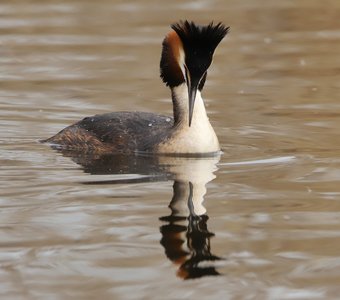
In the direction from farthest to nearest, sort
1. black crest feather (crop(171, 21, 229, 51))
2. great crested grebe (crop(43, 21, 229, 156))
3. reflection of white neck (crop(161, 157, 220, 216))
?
1. great crested grebe (crop(43, 21, 229, 156))
2. black crest feather (crop(171, 21, 229, 51))
3. reflection of white neck (crop(161, 157, 220, 216))

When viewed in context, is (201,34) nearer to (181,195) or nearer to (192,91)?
(192,91)

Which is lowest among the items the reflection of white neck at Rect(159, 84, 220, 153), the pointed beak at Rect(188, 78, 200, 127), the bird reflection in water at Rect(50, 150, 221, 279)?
the bird reflection in water at Rect(50, 150, 221, 279)

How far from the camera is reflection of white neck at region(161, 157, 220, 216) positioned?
9203 millimetres

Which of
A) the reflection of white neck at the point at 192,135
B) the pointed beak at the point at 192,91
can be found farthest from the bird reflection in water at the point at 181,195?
the pointed beak at the point at 192,91

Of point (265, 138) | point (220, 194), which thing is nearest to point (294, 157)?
point (265, 138)

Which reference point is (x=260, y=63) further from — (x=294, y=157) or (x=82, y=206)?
(x=82, y=206)

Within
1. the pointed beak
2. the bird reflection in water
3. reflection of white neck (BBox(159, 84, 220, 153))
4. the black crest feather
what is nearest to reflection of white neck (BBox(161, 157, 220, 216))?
the bird reflection in water

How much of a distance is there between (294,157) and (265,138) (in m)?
0.96

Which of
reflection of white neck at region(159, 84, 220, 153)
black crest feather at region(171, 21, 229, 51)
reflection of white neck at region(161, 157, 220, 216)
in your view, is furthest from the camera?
reflection of white neck at region(159, 84, 220, 153)

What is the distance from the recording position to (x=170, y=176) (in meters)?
10.4

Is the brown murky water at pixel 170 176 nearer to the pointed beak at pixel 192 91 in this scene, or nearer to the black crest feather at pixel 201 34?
the pointed beak at pixel 192 91

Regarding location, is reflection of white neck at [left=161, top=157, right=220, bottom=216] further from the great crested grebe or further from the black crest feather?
the black crest feather

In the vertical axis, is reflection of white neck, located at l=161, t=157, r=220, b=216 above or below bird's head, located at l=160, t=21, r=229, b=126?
below

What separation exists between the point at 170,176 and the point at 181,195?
30.4 inches
